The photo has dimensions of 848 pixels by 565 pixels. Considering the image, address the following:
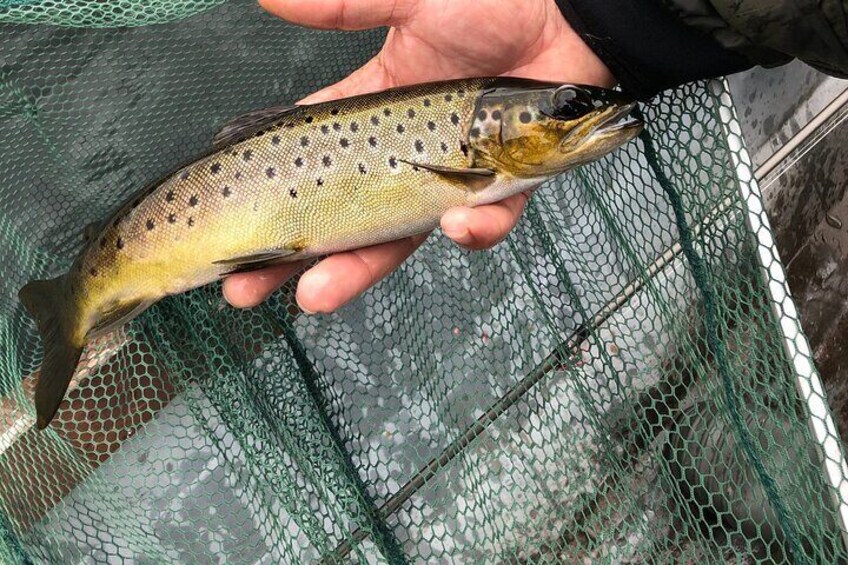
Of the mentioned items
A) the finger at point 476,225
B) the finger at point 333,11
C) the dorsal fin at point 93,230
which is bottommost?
the dorsal fin at point 93,230

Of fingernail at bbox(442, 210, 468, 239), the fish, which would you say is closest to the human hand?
fingernail at bbox(442, 210, 468, 239)

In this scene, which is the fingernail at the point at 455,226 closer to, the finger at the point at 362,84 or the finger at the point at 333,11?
the finger at the point at 333,11

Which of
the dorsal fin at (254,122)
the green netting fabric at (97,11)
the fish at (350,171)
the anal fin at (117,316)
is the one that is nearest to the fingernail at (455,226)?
the fish at (350,171)

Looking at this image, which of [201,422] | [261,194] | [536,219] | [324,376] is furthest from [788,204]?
[201,422]

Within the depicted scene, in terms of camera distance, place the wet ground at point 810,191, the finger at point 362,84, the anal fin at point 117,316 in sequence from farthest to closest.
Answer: the wet ground at point 810,191 < the finger at point 362,84 < the anal fin at point 117,316

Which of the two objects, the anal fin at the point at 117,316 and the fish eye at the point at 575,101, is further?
the anal fin at the point at 117,316
